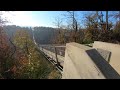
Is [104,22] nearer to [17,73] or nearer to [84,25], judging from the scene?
[84,25]

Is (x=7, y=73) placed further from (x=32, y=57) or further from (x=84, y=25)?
(x=84, y=25)

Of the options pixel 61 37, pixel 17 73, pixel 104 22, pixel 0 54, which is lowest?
pixel 17 73
